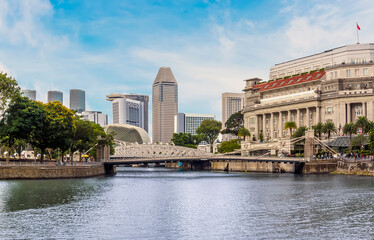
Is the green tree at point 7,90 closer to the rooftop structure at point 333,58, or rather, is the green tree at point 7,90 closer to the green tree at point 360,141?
the green tree at point 360,141

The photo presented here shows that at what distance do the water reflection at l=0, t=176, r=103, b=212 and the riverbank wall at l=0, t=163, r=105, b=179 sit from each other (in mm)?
3622

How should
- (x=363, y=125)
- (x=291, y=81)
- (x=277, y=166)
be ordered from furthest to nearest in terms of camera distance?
(x=291, y=81) < (x=277, y=166) < (x=363, y=125)

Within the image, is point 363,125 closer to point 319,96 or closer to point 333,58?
point 319,96

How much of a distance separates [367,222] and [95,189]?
4460cm

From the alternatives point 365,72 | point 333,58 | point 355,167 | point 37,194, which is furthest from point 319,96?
point 37,194

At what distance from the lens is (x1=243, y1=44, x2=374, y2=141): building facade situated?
15488 cm

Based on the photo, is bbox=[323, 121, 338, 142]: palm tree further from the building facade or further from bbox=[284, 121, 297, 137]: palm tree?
bbox=[284, 121, 297, 137]: palm tree

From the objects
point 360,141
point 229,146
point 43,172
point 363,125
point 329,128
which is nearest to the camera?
point 43,172

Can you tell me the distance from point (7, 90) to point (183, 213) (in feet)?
174

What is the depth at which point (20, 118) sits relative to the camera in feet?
303

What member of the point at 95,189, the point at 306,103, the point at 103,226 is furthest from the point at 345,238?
the point at 306,103

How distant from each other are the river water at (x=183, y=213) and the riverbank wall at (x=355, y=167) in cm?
3338

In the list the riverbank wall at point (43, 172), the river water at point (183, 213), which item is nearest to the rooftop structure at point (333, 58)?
the river water at point (183, 213)

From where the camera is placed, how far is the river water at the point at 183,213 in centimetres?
4291
